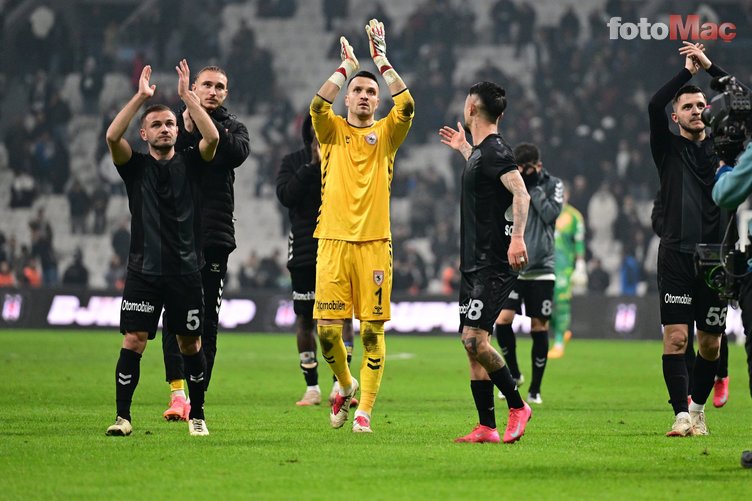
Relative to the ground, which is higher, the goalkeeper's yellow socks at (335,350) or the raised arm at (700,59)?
the raised arm at (700,59)

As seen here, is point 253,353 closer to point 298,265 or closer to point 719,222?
point 298,265

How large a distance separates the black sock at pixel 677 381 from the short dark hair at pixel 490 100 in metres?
2.39

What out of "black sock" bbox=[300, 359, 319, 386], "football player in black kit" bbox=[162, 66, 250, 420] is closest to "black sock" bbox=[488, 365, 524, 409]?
"football player in black kit" bbox=[162, 66, 250, 420]

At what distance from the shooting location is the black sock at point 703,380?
386 inches

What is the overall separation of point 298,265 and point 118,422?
3631 mm

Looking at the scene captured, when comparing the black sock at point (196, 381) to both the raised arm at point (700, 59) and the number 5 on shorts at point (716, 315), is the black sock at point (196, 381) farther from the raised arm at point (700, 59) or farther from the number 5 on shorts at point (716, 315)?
the raised arm at point (700, 59)

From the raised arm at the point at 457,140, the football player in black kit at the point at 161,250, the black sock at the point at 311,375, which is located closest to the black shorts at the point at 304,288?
the black sock at the point at 311,375

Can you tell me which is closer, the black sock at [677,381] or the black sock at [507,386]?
the black sock at [507,386]

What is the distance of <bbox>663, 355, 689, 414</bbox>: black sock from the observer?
380 inches

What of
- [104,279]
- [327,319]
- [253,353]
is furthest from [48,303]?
[327,319]

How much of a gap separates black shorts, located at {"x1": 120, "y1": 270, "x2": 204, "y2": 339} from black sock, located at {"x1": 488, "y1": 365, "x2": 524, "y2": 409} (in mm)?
2136

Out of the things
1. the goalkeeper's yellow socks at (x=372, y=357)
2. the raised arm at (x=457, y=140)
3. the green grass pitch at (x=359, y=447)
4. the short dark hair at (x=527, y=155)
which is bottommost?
the green grass pitch at (x=359, y=447)

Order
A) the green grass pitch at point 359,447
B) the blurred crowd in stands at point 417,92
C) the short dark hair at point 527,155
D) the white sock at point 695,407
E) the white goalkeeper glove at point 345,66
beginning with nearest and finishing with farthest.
Answer: the green grass pitch at point 359,447 → the white goalkeeper glove at point 345,66 → the white sock at point 695,407 → the short dark hair at point 527,155 → the blurred crowd in stands at point 417,92

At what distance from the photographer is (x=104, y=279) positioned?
32.2 metres
